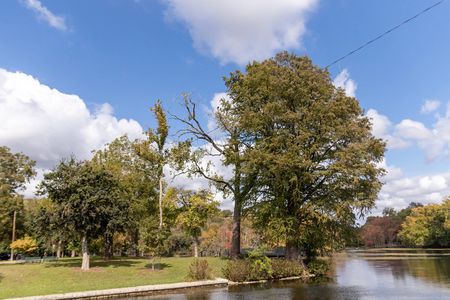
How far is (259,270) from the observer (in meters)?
27.7

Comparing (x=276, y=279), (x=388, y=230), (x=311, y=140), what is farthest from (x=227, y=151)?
(x=388, y=230)

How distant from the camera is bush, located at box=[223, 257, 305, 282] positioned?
87.5ft

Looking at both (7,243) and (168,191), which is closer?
(168,191)

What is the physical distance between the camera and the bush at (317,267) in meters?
31.9

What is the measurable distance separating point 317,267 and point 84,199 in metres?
19.4

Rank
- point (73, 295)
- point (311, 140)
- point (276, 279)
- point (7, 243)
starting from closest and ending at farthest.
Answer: point (73, 295) < point (276, 279) < point (311, 140) < point (7, 243)

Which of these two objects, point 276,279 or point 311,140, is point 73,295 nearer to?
point 276,279

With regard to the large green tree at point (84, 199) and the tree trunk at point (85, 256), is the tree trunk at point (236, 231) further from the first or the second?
the tree trunk at point (85, 256)

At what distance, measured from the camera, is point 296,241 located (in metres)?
31.9

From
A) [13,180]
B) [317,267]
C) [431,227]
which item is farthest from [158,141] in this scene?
[431,227]

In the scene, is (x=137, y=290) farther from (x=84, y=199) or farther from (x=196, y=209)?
(x=196, y=209)

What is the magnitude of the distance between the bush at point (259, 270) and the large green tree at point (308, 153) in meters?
2.50

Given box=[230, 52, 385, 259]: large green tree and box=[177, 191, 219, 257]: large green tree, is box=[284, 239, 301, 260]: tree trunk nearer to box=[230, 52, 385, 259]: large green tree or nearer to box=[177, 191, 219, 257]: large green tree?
box=[230, 52, 385, 259]: large green tree

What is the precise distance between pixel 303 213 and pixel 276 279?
6796mm
